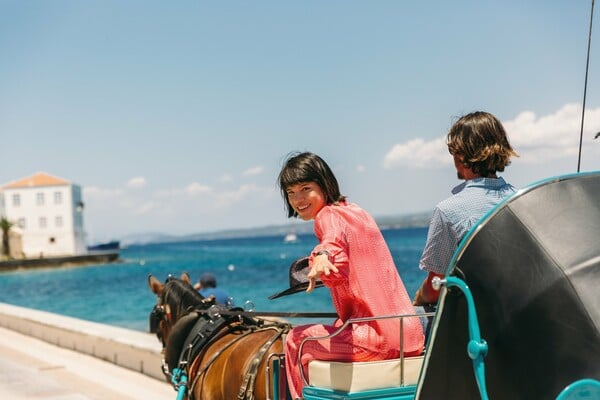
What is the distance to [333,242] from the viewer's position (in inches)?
125

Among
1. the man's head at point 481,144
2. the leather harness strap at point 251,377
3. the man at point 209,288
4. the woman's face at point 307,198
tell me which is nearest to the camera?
the man's head at point 481,144

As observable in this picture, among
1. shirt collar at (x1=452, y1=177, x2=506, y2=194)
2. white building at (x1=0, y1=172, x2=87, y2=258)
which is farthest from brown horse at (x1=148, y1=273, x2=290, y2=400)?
white building at (x1=0, y1=172, x2=87, y2=258)

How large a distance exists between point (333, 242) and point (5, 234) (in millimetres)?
91593

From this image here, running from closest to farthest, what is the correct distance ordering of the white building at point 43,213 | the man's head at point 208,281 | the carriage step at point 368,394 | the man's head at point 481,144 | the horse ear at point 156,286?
the carriage step at point 368,394
the man's head at point 481,144
the horse ear at point 156,286
the man's head at point 208,281
the white building at point 43,213

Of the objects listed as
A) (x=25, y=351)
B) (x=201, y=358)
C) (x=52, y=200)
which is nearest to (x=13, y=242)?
(x=52, y=200)

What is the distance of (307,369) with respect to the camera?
3357mm

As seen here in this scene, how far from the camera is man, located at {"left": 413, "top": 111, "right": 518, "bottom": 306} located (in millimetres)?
3176

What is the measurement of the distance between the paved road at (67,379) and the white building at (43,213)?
8652 centimetres

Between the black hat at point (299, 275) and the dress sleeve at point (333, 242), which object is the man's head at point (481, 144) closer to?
the dress sleeve at point (333, 242)

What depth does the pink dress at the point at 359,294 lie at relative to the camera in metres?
3.21

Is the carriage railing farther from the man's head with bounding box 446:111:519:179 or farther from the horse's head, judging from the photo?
the horse's head

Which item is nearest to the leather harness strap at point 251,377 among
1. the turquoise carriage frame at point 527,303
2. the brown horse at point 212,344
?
the brown horse at point 212,344

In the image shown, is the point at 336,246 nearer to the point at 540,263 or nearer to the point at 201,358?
the point at 540,263

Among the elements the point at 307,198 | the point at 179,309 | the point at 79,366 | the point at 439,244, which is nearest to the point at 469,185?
the point at 439,244
